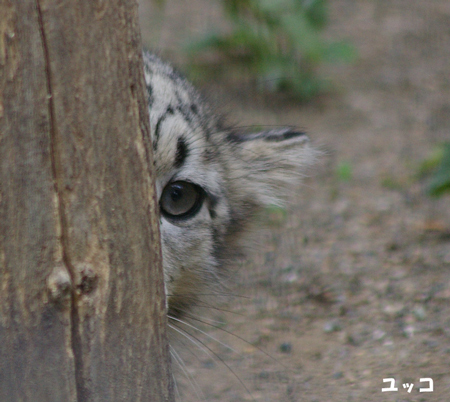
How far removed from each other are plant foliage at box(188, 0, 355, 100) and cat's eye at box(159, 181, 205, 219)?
3.58m

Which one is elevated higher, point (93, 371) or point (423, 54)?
point (423, 54)

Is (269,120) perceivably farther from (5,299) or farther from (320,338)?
(5,299)

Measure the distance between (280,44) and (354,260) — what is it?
2874 millimetres

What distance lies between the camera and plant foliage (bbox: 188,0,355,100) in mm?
6352

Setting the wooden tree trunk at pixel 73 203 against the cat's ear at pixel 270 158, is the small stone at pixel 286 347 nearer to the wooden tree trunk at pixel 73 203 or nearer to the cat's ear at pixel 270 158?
the cat's ear at pixel 270 158

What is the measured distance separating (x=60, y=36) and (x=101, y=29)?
11 cm

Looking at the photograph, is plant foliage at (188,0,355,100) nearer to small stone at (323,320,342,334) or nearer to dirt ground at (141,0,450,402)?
dirt ground at (141,0,450,402)

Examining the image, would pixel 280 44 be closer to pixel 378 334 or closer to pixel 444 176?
pixel 444 176

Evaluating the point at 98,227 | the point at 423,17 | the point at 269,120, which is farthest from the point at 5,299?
the point at 423,17

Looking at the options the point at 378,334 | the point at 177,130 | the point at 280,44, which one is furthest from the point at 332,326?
the point at 280,44

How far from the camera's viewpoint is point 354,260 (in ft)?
15.1

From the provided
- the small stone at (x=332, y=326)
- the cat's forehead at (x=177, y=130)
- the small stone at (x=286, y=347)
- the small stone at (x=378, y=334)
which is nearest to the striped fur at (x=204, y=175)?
the cat's forehead at (x=177, y=130)

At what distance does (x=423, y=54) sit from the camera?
762 centimetres

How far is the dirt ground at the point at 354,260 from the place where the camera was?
3.40 m
